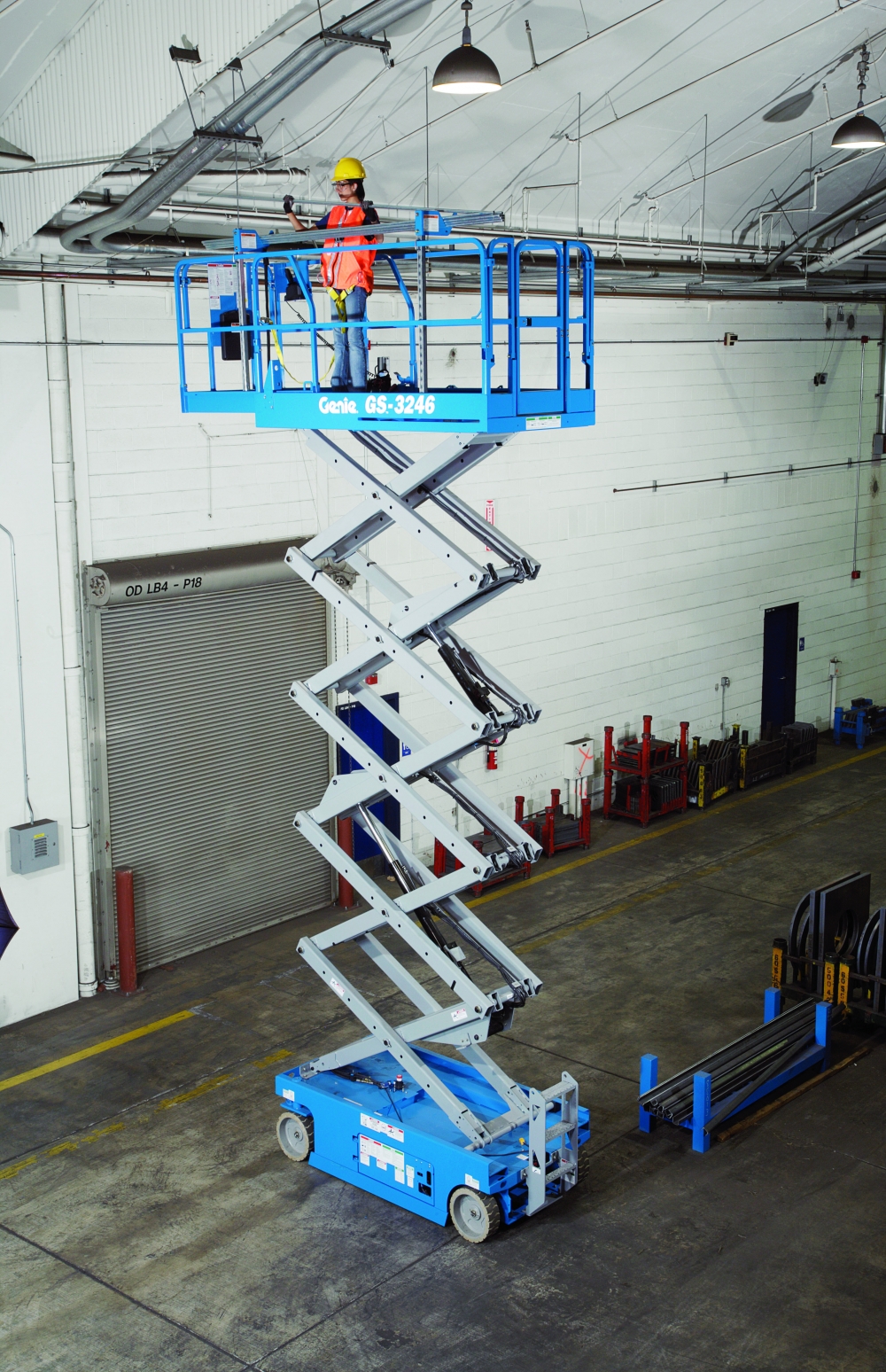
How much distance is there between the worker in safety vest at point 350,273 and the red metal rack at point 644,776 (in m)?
9.41

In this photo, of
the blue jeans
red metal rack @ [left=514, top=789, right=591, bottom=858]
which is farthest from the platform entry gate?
the blue jeans

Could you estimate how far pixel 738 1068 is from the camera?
10.3 meters

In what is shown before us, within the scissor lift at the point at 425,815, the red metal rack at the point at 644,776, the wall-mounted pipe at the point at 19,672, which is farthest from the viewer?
the red metal rack at the point at 644,776

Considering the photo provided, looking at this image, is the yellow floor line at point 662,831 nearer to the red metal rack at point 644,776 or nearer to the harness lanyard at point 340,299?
the red metal rack at point 644,776

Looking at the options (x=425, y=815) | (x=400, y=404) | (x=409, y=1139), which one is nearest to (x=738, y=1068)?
(x=409, y=1139)

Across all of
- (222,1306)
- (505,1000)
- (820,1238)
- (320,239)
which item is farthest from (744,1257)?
(320,239)

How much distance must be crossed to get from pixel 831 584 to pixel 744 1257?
14700 mm

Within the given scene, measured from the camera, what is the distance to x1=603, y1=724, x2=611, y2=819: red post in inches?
680

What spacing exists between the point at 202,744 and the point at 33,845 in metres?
2.10

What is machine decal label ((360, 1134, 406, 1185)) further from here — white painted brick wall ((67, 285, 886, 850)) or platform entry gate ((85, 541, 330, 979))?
white painted brick wall ((67, 285, 886, 850))

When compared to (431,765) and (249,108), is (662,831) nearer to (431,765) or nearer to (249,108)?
(431,765)

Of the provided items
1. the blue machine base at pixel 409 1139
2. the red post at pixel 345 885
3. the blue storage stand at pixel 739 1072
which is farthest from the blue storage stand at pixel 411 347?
the red post at pixel 345 885

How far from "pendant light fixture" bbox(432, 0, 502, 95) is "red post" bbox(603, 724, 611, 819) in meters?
9.21

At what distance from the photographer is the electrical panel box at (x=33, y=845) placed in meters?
11.6
